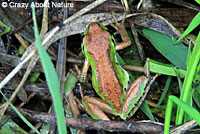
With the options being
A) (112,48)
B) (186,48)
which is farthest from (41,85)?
(186,48)

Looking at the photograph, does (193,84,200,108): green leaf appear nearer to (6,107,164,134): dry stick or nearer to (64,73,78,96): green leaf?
(6,107,164,134): dry stick

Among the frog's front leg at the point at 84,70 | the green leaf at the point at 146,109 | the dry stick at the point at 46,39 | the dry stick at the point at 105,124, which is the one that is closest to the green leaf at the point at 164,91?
the green leaf at the point at 146,109

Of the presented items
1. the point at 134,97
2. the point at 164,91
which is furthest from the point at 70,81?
the point at 164,91

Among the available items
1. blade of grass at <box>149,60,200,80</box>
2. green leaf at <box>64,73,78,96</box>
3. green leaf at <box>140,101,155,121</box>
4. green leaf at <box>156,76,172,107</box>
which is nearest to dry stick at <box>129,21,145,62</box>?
blade of grass at <box>149,60,200,80</box>

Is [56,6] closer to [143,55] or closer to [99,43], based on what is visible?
[99,43]

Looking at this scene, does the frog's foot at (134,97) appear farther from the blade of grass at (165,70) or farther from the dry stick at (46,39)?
the dry stick at (46,39)

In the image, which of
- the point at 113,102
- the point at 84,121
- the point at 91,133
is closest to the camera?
the point at 84,121
